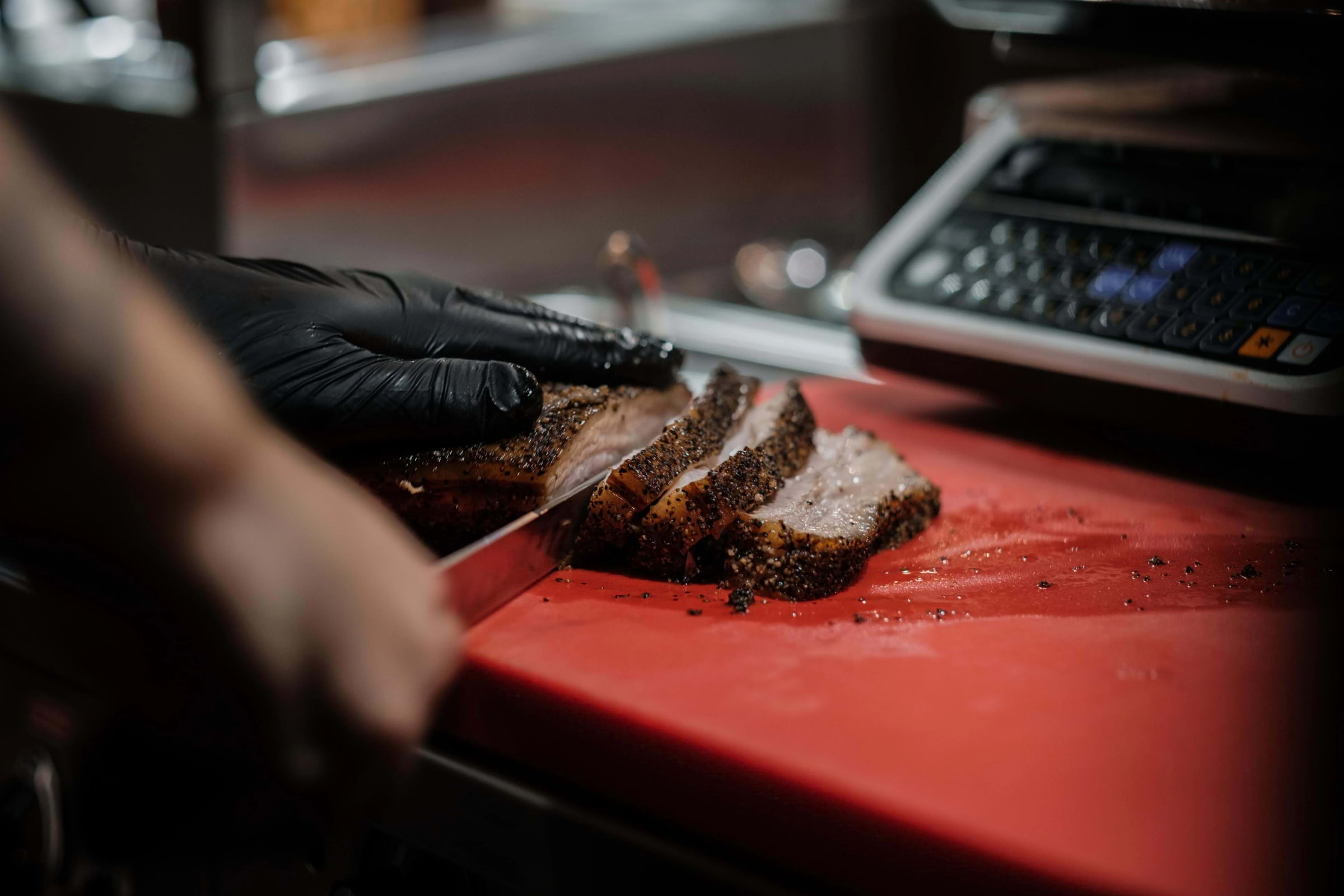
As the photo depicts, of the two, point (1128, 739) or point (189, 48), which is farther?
point (189, 48)

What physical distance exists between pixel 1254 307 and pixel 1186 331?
3.4 inches

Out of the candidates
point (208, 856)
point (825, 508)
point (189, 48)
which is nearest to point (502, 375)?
point (825, 508)

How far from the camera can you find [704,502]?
1.11 metres

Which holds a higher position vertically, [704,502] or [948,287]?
[948,287]

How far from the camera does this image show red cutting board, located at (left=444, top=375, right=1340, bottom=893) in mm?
759

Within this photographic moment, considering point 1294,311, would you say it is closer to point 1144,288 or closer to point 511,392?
point 1144,288

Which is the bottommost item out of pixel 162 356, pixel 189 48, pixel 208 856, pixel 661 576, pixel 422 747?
pixel 208 856

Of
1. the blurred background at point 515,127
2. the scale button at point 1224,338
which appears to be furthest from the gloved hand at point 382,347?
the blurred background at point 515,127

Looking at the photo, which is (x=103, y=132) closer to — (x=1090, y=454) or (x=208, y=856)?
(x=208, y=856)

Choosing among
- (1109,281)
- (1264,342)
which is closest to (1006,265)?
(1109,281)

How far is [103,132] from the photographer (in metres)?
2.20

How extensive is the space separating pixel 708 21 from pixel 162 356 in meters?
2.53

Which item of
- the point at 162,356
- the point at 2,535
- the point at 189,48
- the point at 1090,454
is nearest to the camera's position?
the point at 162,356

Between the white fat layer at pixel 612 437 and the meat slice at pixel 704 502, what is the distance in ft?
0.26
